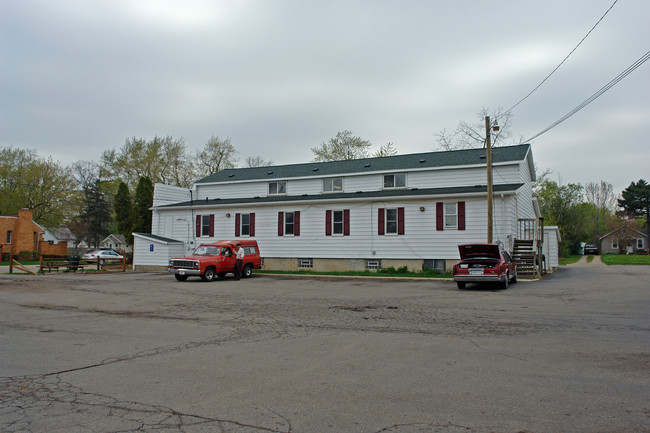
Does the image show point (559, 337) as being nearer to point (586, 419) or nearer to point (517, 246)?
point (586, 419)

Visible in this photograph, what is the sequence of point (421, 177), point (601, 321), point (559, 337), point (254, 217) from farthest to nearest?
point (254, 217) → point (421, 177) → point (601, 321) → point (559, 337)

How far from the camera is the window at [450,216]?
83.7 ft

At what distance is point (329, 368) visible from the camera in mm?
6141

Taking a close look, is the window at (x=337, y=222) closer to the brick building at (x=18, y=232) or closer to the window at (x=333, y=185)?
the window at (x=333, y=185)

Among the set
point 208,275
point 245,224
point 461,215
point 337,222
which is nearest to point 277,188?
point 245,224

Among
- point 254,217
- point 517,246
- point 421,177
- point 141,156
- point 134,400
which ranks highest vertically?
point 141,156

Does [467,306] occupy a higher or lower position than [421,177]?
lower

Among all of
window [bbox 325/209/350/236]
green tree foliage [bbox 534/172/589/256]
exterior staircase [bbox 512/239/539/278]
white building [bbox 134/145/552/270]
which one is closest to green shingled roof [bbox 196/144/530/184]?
white building [bbox 134/145/552/270]

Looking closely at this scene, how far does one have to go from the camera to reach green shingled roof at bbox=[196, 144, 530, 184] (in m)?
28.1

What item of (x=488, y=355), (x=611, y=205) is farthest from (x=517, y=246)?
(x=611, y=205)

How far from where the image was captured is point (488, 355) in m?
6.80

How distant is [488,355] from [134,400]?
482 centimetres

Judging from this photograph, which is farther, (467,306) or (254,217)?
(254,217)

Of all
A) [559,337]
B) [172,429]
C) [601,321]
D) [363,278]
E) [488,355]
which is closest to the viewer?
[172,429]
